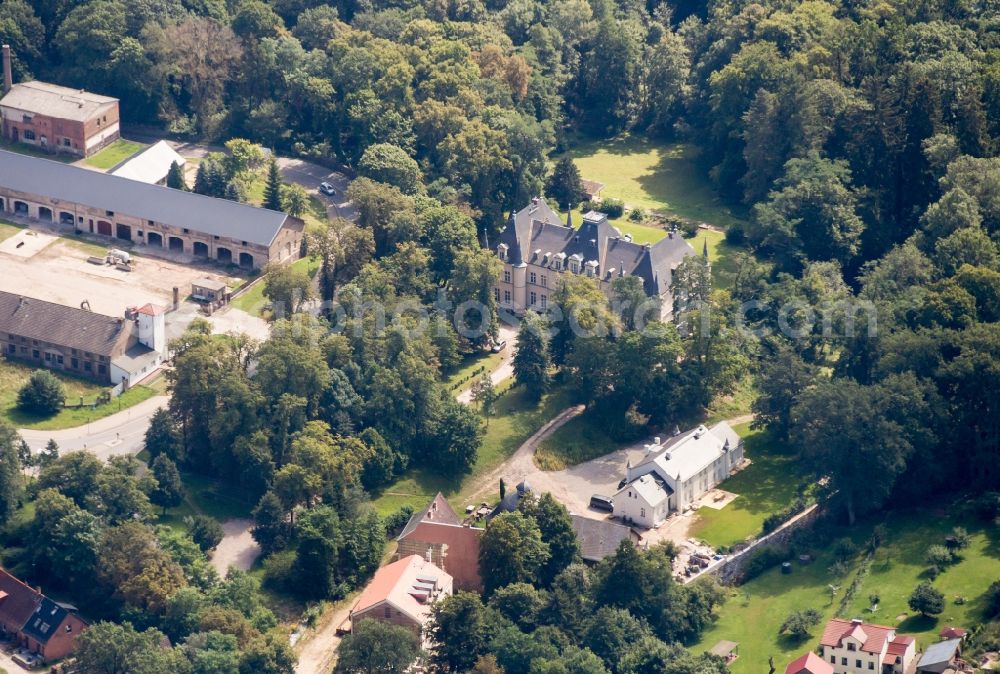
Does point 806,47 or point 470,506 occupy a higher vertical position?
point 806,47

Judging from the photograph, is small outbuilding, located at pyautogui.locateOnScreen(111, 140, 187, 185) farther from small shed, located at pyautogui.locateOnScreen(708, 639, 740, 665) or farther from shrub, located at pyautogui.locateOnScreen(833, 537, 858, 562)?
small shed, located at pyautogui.locateOnScreen(708, 639, 740, 665)

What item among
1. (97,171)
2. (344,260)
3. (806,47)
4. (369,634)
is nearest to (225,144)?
(97,171)

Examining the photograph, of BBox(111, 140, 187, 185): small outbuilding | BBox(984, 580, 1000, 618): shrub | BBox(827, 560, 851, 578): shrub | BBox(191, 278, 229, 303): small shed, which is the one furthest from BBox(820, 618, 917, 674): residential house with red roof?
BBox(111, 140, 187, 185): small outbuilding

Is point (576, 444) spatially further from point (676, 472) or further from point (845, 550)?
point (845, 550)

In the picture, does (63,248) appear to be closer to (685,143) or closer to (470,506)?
(470,506)

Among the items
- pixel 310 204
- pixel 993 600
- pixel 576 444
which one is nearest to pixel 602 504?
pixel 576 444
